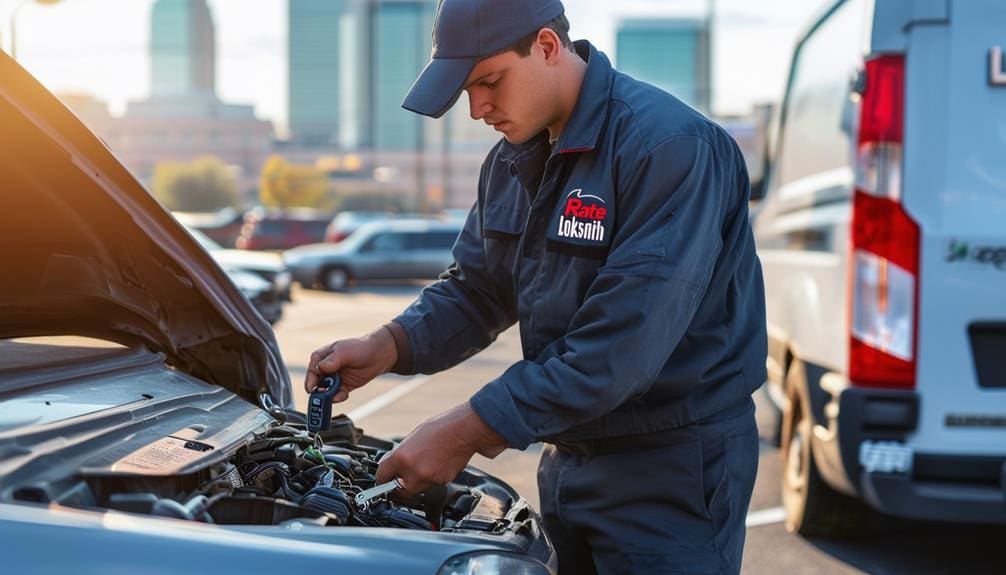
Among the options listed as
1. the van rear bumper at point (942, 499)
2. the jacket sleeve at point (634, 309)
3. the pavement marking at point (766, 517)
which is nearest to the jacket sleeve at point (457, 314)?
the jacket sleeve at point (634, 309)

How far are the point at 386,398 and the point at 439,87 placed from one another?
7347 mm

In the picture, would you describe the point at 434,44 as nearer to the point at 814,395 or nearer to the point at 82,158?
the point at 82,158

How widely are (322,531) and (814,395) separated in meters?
3.25

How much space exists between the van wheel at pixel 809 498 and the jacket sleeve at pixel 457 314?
7.51ft

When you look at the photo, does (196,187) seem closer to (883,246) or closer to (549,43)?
(883,246)

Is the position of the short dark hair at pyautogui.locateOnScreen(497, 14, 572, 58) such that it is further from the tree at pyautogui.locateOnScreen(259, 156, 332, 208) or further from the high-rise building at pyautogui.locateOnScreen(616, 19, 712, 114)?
the tree at pyautogui.locateOnScreen(259, 156, 332, 208)

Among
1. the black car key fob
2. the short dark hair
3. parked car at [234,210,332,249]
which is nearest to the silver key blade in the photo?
the black car key fob

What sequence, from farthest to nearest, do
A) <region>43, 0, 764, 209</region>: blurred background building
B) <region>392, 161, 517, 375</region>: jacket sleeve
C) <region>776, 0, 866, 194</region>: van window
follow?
<region>43, 0, 764, 209</region>: blurred background building < <region>776, 0, 866, 194</region>: van window < <region>392, 161, 517, 375</region>: jacket sleeve

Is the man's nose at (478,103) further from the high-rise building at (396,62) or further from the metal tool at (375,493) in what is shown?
the high-rise building at (396,62)

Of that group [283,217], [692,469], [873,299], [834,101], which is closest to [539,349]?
[692,469]

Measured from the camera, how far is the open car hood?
8.89ft

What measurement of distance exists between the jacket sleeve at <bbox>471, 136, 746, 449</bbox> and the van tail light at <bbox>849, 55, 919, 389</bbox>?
1.97m

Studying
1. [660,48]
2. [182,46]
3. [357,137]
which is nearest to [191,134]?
[357,137]

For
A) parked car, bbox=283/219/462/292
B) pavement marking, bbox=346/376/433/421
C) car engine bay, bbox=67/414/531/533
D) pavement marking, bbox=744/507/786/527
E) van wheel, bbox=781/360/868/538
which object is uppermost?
car engine bay, bbox=67/414/531/533
